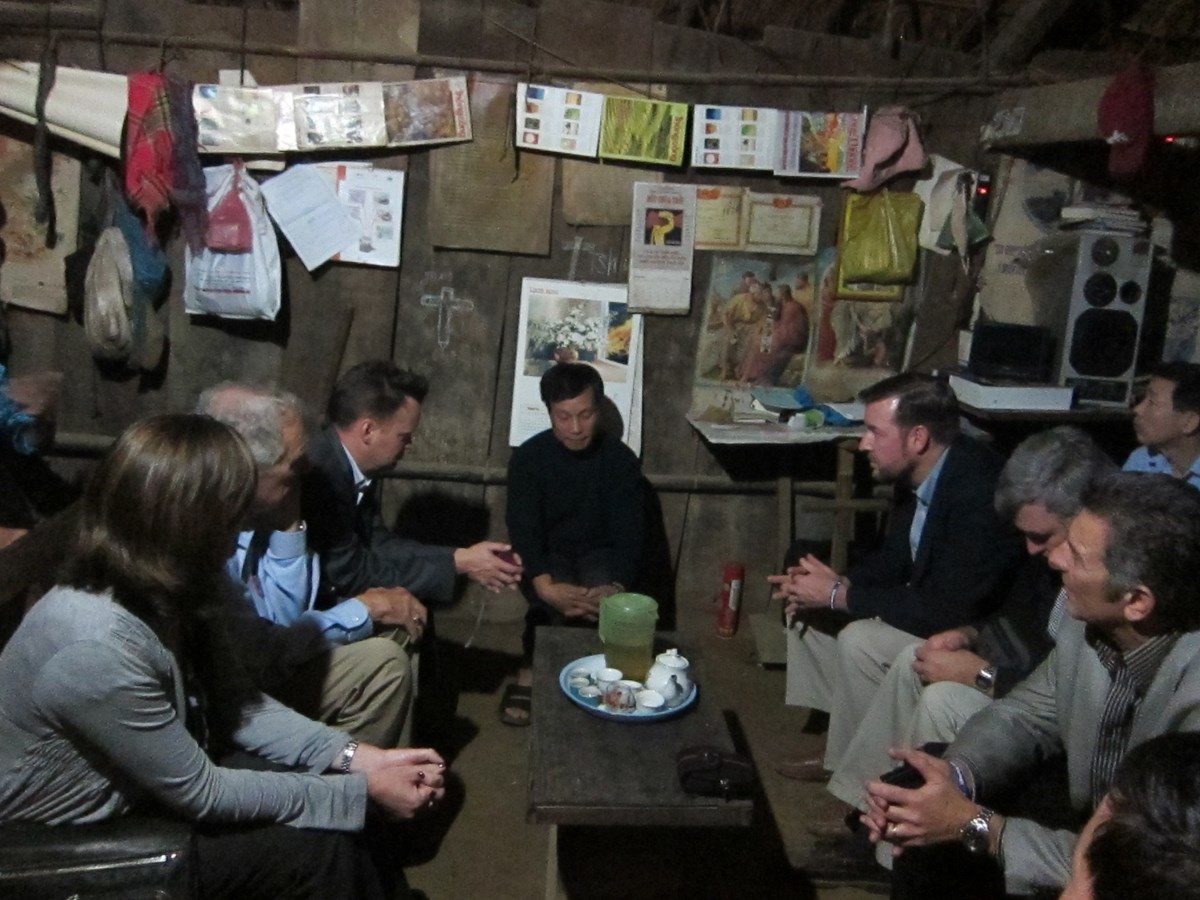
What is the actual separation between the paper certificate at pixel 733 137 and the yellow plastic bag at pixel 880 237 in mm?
438

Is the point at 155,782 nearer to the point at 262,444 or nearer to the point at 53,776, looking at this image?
the point at 53,776

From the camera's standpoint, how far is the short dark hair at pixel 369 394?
3143 mm

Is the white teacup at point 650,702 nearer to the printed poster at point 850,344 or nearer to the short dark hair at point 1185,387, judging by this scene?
the short dark hair at point 1185,387

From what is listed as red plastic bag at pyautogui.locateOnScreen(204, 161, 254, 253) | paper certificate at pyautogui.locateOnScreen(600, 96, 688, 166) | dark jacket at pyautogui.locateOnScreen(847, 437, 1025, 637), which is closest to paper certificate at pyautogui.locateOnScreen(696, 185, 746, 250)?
paper certificate at pyautogui.locateOnScreen(600, 96, 688, 166)

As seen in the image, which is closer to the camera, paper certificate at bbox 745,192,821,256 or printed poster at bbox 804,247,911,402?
paper certificate at bbox 745,192,821,256

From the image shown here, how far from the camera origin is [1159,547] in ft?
6.46

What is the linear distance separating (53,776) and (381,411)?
1489mm

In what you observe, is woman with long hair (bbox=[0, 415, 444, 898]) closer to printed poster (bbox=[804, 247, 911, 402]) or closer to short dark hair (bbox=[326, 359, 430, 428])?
short dark hair (bbox=[326, 359, 430, 428])

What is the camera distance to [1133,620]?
201 cm

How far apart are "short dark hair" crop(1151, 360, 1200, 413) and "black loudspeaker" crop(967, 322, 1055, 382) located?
76 centimetres

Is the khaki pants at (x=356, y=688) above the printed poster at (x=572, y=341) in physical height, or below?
below

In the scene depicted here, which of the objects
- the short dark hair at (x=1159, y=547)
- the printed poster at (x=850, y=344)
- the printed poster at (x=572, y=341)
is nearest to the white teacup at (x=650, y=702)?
the short dark hair at (x=1159, y=547)

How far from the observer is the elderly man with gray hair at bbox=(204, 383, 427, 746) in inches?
105

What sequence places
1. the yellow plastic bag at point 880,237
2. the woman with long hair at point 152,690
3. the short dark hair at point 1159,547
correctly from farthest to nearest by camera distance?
1. the yellow plastic bag at point 880,237
2. the short dark hair at point 1159,547
3. the woman with long hair at point 152,690
